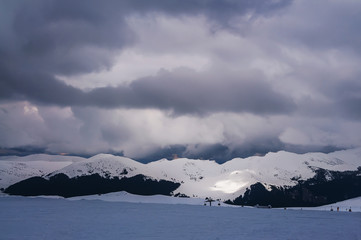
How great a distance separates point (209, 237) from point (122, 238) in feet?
70.2

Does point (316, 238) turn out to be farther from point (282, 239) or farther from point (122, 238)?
point (122, 238)

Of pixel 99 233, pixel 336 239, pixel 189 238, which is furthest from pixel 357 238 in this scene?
pixel 99 233

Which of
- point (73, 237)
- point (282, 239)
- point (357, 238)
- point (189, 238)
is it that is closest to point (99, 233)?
point (73, 237)

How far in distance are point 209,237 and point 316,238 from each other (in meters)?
28.8

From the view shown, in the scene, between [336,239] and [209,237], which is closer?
[209,237]

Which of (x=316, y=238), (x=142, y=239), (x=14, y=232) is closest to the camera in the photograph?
(x=142, y=239)

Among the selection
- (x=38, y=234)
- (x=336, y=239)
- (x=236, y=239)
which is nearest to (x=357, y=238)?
(x=336, y=239)

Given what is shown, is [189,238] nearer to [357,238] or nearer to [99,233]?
[99,233]

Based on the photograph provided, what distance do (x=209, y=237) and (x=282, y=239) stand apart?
1781 cm

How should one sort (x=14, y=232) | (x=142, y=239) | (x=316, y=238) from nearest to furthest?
(x=142, y=239)
(x=14, y=232)
(x=316, y=238)

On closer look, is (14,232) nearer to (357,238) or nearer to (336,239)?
(336,239)

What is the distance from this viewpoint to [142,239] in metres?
84.7

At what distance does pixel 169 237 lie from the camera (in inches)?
3529

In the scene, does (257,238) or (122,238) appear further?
(257,238)
